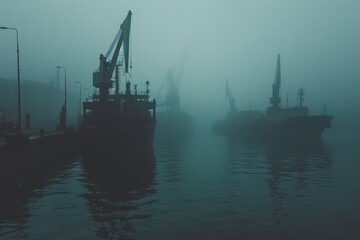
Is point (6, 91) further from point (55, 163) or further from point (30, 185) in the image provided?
point (30, 185)

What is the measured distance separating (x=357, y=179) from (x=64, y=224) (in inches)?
998

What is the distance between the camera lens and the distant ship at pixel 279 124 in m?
84.9

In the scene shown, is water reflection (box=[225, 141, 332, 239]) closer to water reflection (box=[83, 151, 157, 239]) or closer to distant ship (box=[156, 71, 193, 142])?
water reflection (box=[83, 151, 157, 239])

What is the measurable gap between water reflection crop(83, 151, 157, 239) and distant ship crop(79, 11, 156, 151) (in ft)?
38.3

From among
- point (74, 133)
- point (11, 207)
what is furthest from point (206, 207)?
point (74, 133)

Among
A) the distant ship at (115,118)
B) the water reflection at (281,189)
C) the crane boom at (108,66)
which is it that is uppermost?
the crane boom at (108,66)

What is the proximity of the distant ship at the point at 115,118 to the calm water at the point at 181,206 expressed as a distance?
17.6 metres

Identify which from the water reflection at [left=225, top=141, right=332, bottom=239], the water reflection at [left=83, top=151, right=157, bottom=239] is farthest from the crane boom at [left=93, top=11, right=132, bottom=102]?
the water reflection at [left=225, top=141, right=332, bottom=239]

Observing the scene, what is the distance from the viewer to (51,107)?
149 meters

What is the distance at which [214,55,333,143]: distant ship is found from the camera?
3344 inches

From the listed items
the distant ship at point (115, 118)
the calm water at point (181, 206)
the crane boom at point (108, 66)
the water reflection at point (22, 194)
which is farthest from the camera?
the crane boom at point (108, 66)

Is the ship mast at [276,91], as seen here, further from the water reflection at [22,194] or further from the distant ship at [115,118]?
the water reflection at [22,194]

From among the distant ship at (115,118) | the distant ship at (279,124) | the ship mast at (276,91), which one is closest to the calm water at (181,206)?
the distant ship at (115,118)

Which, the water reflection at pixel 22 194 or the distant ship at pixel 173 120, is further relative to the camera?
the distant ship at pixel 173 120
